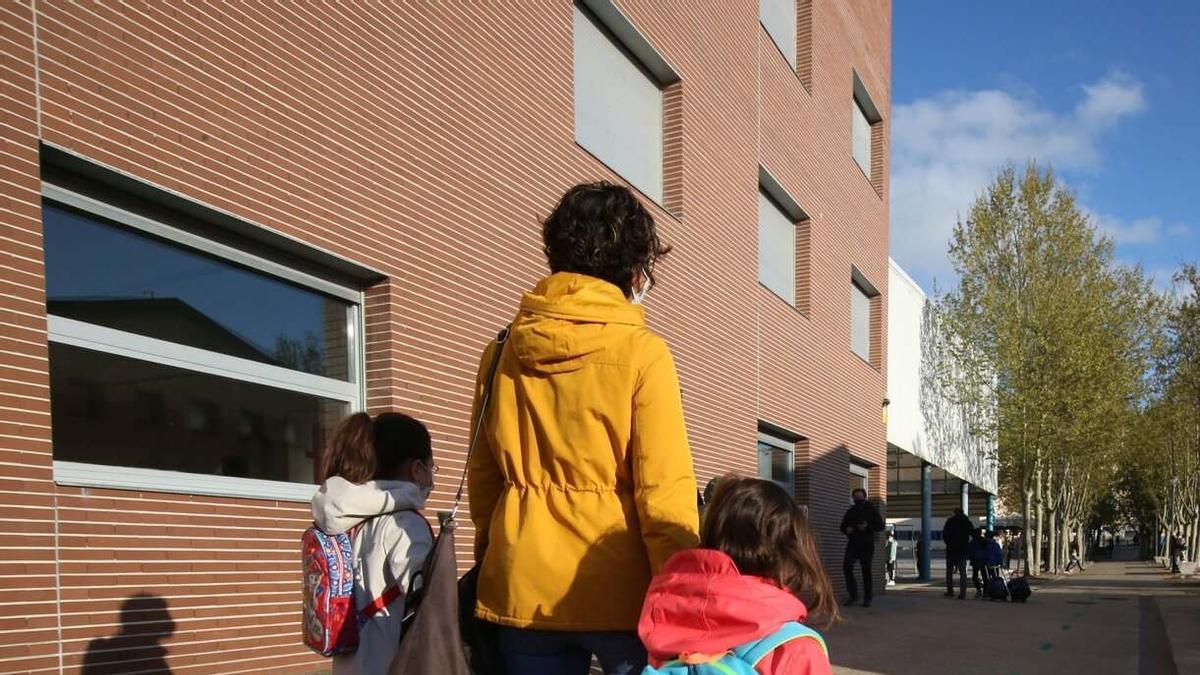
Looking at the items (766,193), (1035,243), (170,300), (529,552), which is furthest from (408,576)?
(1035,243)

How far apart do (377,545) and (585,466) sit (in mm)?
1079

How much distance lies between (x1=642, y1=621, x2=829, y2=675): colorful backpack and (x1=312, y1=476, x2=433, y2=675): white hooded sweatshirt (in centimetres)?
99

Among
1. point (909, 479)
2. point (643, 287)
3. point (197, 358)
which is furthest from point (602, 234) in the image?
point (909, 479)

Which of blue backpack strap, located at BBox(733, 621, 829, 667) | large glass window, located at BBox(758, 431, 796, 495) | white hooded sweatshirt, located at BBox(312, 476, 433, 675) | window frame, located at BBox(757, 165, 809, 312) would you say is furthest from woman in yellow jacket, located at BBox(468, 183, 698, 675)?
large glass window, located at BBox(758, 431, 796, 495)

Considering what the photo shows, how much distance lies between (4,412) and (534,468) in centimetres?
311

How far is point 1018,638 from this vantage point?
11.2 meters

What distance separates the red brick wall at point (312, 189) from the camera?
462cm

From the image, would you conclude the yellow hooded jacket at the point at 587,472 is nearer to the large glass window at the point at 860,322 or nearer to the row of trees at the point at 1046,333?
the large glass window at the point at 860,322

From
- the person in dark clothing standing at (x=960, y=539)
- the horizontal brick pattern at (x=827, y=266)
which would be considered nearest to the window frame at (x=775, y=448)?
the horizontal brick pattern at (x=827, y=266)

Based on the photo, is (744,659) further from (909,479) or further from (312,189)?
(909,479)

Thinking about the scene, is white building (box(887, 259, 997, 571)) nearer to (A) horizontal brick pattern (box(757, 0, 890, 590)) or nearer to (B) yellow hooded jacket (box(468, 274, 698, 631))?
(A) horizontal brick pattern (box(757, 0, 890, 590))

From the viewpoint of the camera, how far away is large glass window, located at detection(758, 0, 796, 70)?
15.4 metres

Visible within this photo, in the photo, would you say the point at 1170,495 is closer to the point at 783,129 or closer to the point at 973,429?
the point at 973,429

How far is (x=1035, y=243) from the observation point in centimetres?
2866
